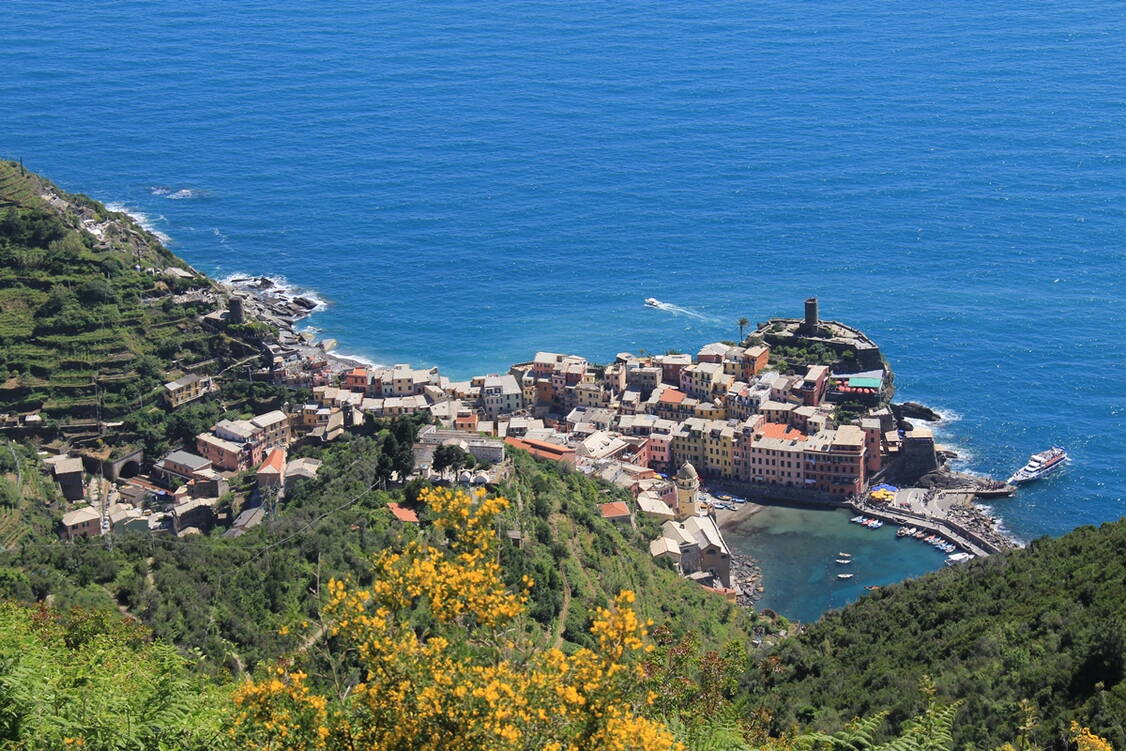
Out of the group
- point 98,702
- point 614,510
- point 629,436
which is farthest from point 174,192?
point 98,702

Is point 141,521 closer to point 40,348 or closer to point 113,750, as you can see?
point 40,348

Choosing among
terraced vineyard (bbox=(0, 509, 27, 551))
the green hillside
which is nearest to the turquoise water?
the green hillside

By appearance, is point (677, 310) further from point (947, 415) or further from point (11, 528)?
point (11, 528)

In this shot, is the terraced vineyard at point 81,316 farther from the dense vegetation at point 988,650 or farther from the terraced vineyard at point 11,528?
the dense vegetation at point 988,650

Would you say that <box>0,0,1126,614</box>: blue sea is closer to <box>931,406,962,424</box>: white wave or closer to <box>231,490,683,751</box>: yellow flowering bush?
<box>931,406,962,424</box>: white wave

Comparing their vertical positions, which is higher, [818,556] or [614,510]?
[614,510]

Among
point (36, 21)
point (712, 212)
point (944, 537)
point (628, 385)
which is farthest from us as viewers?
point (36, 21)

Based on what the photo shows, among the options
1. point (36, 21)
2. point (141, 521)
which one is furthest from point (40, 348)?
point (36, 21)
